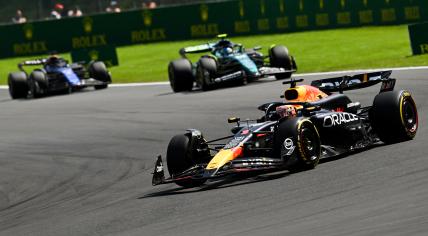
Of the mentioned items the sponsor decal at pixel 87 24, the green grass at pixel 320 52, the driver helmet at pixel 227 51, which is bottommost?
the green grass at pixel 320 52

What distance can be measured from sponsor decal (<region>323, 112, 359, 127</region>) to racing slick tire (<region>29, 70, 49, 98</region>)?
58.2 ft

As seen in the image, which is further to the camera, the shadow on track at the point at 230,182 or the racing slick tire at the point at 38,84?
the racing slick tire at the point at 38,84

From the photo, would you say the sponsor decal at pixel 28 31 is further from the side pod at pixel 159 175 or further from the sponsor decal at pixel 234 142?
the sponsor decal at pixel 234 142

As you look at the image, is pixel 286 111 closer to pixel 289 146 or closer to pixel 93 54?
pixel 289 146

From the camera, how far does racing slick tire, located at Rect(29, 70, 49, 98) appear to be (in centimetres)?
2945

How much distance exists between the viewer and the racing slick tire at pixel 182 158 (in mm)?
12062

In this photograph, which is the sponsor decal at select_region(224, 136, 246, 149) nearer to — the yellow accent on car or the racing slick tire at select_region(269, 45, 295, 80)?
the yellow accent on car

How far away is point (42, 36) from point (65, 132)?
25.0 m

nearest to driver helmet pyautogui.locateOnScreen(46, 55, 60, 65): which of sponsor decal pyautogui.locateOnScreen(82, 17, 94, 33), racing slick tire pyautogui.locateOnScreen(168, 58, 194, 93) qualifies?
racing slick tire pyautogui.locateOnScreen(168, 58, 194, 93)

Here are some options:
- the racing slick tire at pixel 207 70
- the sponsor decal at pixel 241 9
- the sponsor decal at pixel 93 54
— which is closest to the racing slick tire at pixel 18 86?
the racing slick tire at pixel 207 70

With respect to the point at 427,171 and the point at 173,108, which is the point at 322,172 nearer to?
the point at 427,171

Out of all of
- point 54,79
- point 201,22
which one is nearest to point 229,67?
point 54,79

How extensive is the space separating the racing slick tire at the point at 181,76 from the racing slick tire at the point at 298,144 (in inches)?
578

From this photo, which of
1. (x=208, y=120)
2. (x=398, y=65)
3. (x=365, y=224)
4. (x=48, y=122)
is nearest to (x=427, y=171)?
(x=365, y=224)
